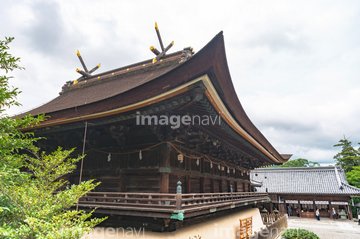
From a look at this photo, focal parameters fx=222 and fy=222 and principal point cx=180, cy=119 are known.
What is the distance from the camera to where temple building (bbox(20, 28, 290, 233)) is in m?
5.76

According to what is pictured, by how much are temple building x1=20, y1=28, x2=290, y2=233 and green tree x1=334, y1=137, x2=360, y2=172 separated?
4301cm

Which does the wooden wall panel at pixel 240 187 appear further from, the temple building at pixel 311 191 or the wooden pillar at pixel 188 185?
the temple building at pixel 311 191

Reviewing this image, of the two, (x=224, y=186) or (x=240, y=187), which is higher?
(x=224, y=186)

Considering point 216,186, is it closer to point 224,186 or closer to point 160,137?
point 224,186

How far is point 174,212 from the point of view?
5.66m

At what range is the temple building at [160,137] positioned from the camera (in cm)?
576

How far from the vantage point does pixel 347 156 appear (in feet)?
142

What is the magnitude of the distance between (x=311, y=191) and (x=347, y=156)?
2039 cm

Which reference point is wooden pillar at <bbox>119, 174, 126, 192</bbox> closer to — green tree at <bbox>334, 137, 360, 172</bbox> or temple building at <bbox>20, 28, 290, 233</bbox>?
temple building at <bbox>20, 28, 290, 233</bbox>

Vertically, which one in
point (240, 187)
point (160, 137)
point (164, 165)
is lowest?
point (240, 187)

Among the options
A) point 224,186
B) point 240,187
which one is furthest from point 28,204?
point 240,187

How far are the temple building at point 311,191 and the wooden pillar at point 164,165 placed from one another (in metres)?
21.3

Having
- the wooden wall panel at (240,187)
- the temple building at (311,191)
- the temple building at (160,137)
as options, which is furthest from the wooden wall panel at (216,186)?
the temple building at (311,191)

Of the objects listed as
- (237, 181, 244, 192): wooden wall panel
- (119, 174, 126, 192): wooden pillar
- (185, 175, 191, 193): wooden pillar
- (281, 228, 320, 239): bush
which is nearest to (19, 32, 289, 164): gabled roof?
(119, 174, 126, 192): wooden pillar
